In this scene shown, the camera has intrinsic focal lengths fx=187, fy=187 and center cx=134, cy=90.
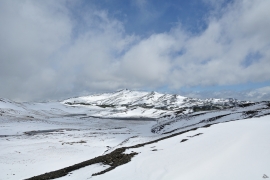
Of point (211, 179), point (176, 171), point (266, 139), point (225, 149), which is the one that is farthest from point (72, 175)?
point (266, 139)

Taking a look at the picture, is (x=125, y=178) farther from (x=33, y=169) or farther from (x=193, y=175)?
(x=33, y=169)

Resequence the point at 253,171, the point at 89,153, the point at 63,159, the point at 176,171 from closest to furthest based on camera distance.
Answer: the point at 253,171 < the point at 176,171 < the point at 63,159 < the point at 89,153

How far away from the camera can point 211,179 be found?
9.62 meters

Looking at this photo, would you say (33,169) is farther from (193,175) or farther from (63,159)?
(193,175)

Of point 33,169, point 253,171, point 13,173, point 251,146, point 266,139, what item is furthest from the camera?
point 33,169

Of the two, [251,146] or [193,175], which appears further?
[251,146]

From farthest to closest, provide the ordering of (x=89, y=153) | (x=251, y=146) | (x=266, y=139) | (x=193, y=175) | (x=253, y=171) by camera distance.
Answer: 1. (x=89, y=153)
2. (x=266, y=139)
3. (x=251, y=146)
4. (x=193, y=175)
5. (x=253, y=171)

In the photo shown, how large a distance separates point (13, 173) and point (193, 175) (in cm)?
1886

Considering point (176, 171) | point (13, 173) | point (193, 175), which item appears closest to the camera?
point (193, 175)

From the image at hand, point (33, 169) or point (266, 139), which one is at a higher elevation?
point (266, 139)

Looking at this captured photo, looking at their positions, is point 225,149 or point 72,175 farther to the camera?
point 72,175

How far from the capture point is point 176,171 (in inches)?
448

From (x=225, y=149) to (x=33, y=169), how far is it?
2000cm

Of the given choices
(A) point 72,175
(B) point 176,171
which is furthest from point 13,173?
(B) point 176,171
